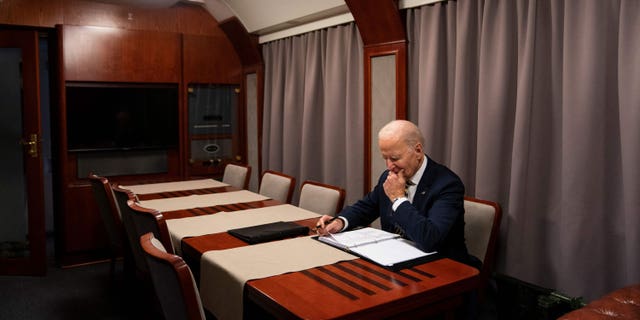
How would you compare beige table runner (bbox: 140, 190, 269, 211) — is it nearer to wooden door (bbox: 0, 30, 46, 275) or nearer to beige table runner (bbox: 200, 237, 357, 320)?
beige table runner (bbox: 200, 237, 357, 320)

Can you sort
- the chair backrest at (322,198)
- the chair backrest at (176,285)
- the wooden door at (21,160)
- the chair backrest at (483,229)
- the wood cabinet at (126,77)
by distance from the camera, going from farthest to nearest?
the wood cabinet at (126,77) → the wooden door at (21,160) → the chair backrest at (322,198) → the chair backrest at (483,229) → the chair backrest at (176,285)

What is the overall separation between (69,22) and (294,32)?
1.87 meters

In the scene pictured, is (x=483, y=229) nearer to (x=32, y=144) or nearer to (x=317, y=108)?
(x=317, y=108)

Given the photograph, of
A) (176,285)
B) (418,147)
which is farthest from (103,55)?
(176,285)

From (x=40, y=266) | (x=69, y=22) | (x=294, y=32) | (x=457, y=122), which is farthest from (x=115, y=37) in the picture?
(x=457, y=122)

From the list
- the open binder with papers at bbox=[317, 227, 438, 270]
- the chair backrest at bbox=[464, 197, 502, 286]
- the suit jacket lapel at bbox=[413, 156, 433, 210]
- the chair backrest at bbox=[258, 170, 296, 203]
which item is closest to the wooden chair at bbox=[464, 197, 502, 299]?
the chair backrest at bbox=[464, 197, 502, 286]

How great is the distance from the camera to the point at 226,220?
256 cm

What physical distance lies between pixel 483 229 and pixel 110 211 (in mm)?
2232

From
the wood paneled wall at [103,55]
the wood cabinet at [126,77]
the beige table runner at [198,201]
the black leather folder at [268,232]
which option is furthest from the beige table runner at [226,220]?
the wood paneled wall at [103,55]

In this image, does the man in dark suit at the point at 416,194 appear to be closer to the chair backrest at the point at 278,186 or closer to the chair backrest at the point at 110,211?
the chair backrest at the point at 278,186

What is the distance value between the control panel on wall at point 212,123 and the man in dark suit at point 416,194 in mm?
2798

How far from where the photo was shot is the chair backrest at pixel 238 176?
4023 millimetres

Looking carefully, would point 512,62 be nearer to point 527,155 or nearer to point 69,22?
point 527,155

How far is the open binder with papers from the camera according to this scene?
5.94 feet
